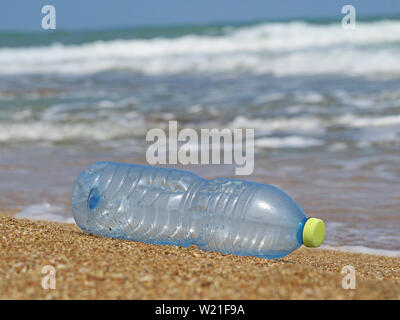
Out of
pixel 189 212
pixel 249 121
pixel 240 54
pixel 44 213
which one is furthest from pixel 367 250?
pixel 240 54

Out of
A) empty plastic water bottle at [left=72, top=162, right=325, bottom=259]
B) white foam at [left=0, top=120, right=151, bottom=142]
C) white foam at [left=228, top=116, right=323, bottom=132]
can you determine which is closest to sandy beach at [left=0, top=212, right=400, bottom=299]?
empty plastic water bottle at [left=72, top=162, right=325, bottom=259]

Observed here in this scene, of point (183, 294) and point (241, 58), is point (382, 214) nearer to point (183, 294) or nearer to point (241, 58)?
point (183, 294)

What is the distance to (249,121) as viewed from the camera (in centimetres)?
828

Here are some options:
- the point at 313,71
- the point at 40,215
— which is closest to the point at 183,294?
the point at 40,215

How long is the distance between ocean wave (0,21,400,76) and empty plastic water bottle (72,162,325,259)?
11.3 meters

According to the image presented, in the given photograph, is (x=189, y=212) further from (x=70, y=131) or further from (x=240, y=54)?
(x=240, y=54)

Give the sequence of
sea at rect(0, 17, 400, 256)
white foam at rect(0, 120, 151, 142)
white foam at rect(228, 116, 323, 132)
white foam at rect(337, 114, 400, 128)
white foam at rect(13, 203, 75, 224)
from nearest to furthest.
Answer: white foam at rect(13, 203, 75, 224)
sea at rect(0, 17, 400, 256)
white foam at rect(0, 120, 151, 142)
white foam at rect(337, 114, 400, 128)
white foam at rect(228, 116, 323, 132)

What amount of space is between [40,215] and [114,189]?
4.12 ft

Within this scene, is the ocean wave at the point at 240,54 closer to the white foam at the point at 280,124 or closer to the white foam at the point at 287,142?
the white foam at the point at 280,124

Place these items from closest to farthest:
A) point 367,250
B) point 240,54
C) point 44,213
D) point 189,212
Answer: point 189,212, point 367,250, point 44,213, point 240,54

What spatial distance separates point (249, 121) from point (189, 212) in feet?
17.5

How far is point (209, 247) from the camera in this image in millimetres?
3006

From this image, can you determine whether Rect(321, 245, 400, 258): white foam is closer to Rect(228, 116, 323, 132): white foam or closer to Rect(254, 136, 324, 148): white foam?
Rect(254, 136, 324, 148): white foam

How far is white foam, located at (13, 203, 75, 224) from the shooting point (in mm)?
4305
